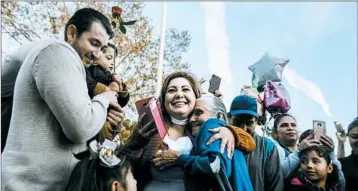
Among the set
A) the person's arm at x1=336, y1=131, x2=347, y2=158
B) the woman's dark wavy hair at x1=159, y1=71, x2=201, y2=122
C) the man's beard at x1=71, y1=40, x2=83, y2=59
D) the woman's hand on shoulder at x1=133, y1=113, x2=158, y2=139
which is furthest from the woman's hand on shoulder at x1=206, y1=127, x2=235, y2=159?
the person's arm at x1=336, y1=131, x2=347, y2=158

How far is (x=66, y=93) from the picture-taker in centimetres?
178

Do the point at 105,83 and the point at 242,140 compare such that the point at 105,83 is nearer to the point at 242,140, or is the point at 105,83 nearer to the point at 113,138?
the point at 113,138

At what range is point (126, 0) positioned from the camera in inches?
438

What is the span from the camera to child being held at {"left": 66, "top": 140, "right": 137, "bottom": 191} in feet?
5.99

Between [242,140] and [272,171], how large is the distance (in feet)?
1.31

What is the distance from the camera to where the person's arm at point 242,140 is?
2543 millimetres

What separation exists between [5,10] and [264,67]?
803cm

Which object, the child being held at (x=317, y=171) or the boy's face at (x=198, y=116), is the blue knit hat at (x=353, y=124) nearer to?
the child being held at (x=317, y=171)

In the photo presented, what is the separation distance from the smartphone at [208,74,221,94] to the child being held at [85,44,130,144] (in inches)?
28.9

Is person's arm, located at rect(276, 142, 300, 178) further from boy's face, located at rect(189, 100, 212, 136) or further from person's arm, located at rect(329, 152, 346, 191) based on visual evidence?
boy's face, located at rect(189, 100, 212, 136)

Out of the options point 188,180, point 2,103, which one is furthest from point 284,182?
point 2,103

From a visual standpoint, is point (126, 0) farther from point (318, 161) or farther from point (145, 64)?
point (318, 161)

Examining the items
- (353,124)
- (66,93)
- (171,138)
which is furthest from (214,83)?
(66,93)

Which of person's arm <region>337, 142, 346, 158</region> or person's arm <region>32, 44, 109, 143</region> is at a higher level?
person's arm <region>32, 44, 109, 143</region>
